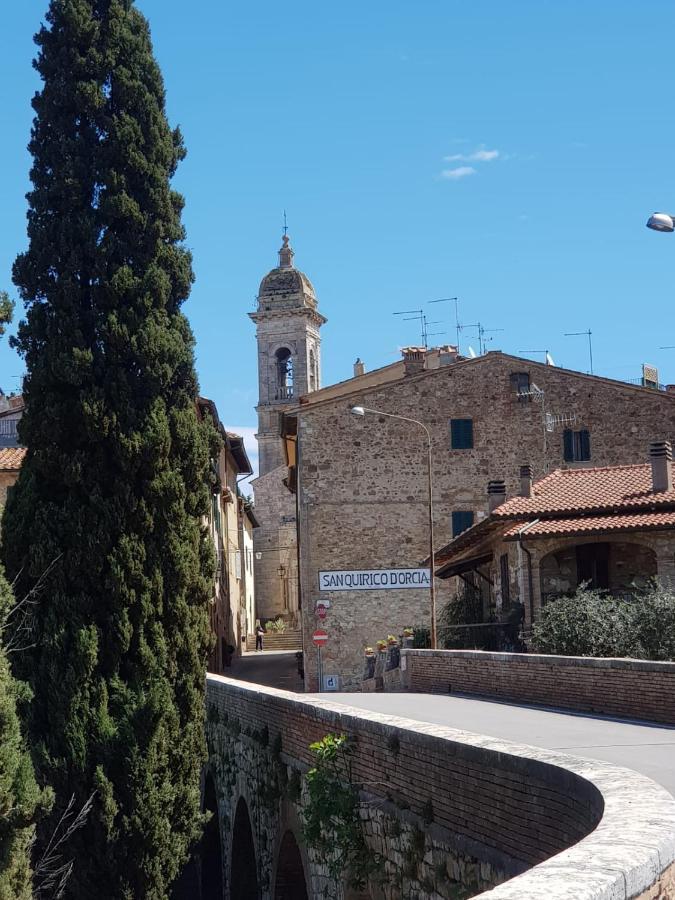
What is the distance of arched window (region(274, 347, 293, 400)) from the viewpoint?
8644 centimetres

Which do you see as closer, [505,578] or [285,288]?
[505,578]

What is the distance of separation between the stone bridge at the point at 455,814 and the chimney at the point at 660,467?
13266 millimetres

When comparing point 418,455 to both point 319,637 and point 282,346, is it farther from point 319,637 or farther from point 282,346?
point 282,346

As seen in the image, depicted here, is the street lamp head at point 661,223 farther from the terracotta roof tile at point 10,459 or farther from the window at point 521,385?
the window at point 521,385

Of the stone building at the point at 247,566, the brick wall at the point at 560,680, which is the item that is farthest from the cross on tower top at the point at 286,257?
the brick wall at the point at 560,680

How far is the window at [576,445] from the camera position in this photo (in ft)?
128

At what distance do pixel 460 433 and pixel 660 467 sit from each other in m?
11.8

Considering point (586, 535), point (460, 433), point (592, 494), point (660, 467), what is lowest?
point (586, 535)

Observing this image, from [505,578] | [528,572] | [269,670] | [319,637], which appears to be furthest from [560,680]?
[269,670]

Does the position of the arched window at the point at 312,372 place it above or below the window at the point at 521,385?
above

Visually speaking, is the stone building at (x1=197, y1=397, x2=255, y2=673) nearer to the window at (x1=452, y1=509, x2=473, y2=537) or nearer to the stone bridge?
the window at (x1=452, y1=509, x2=473, y2=537)

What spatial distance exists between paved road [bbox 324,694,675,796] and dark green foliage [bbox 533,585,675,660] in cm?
240

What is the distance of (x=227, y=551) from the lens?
46.8m

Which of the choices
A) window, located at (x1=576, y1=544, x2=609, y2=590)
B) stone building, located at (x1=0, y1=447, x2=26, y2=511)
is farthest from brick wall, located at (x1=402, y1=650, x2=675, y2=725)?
stone building, located at (x1=0, y1=447, x2=26, y2=511)
